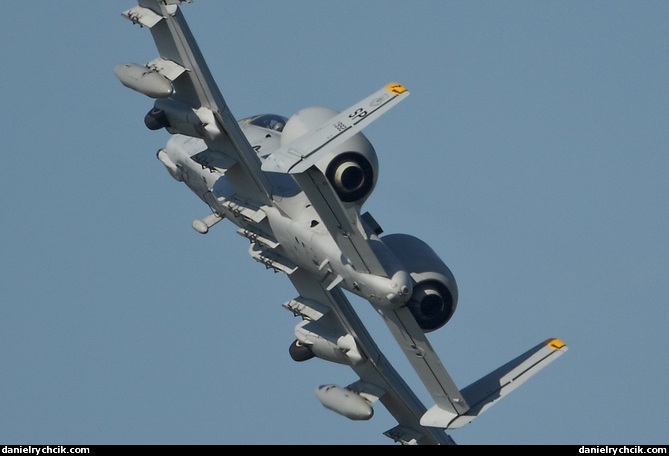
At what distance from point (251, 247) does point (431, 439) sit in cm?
729

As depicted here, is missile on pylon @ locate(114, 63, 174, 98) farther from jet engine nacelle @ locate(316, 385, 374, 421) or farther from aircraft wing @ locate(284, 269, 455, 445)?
jet engine nacelle @ locate(316, 385, 374, 421)

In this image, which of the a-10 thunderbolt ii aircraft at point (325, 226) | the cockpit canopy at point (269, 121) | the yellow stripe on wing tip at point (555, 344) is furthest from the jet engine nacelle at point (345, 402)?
the cockpit canopy at point (269, 121)

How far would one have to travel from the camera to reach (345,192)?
45344 mm

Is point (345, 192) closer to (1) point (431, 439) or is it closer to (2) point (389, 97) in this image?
(2) point (389, 97)

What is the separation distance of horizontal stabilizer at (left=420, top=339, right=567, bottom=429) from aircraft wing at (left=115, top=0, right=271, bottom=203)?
261 inches

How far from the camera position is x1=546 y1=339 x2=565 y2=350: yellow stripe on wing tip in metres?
47.0

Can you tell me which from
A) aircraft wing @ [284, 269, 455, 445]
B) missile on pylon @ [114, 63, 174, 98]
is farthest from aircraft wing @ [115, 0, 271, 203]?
aircraft wing @ [284, 269, 455, 445]

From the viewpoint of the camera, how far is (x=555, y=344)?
4709cm

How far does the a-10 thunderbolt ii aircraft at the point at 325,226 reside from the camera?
44219 mm

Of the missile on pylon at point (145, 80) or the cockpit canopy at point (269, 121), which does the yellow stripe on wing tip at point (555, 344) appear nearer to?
the cockpit canopy at point (269, 121)

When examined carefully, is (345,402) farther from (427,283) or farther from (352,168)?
(352,168)

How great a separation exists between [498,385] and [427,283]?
323cm

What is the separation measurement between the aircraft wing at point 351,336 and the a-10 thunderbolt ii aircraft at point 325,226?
0.12 feet
